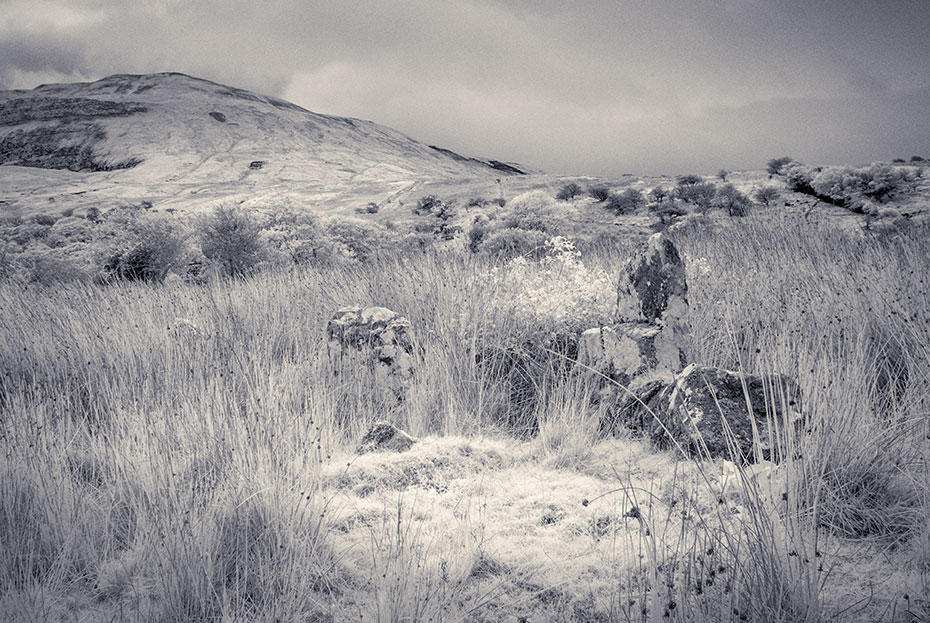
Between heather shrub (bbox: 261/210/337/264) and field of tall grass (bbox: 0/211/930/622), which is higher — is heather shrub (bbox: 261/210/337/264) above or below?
above

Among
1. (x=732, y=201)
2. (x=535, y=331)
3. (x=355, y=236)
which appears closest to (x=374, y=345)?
(x=535, y=331)

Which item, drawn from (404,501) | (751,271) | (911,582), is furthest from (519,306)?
(911,582)

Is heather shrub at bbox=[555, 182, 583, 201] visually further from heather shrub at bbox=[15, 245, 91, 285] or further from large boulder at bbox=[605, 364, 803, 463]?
large boulder at bbox=[605, 364, 803, 463]

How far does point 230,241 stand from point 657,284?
43.7 ft

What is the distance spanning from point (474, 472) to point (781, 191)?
697 inches

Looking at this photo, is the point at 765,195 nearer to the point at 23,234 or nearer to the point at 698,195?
the point at 698,195

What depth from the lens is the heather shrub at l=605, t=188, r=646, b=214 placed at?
1697 cm

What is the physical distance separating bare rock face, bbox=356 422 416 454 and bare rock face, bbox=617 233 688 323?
1.84 meters

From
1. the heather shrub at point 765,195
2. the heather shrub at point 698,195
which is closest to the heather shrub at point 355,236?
the heather shrub at point 698,195

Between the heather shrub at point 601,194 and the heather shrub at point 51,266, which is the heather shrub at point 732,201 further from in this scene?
the heather shrub at point 51,266

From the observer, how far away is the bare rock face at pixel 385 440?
120 inches

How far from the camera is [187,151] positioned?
7362 cm

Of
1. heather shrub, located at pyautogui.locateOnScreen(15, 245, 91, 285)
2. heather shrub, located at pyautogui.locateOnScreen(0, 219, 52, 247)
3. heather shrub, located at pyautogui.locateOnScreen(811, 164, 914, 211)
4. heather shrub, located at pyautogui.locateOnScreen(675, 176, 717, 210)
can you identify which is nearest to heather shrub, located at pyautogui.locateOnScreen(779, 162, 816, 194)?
heather shrub, located at pyautogui.locateOnScreen(811, 164, 914, 211)

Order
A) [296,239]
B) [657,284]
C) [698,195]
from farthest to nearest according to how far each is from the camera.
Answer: [698,195]
[296,239]
[657,284]
